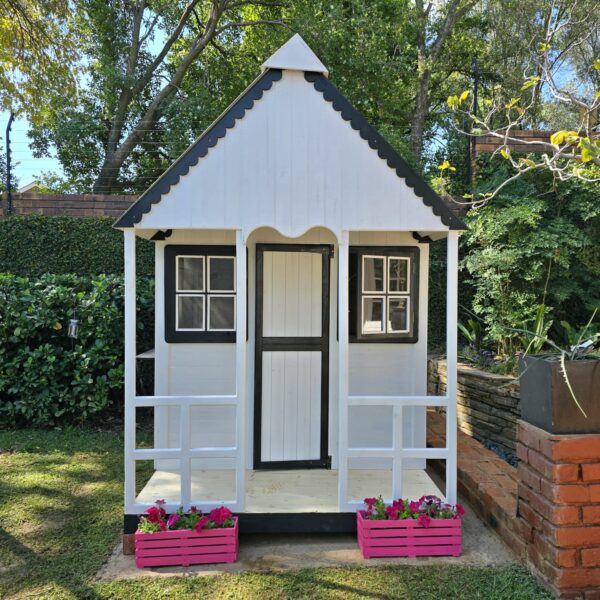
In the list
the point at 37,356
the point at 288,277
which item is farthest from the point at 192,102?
the point at 288,277

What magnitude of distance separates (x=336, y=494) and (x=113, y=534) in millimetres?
1610

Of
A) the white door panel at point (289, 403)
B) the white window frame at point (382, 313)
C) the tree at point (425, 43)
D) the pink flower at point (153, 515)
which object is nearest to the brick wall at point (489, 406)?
the white window frame at point (382, 313)

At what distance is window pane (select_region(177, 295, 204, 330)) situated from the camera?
13.4 ft

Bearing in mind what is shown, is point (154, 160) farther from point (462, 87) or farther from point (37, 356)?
point (462, 87)

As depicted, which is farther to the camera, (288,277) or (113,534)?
(288,277)

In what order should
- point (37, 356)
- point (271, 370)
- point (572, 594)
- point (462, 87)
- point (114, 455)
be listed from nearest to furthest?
1. point (572, 594)
2. point (271, 370)
3. point (114, 455)
4. point (37, 356)
5. point (462, 87)

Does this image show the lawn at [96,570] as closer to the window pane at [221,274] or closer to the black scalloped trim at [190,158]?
the window pane at [221,274]

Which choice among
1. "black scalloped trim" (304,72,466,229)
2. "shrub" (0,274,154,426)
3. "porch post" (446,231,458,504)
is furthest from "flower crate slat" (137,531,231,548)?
"shrub" (0,274,154,426)

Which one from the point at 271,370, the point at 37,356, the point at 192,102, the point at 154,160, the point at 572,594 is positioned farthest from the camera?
the point at 154,160

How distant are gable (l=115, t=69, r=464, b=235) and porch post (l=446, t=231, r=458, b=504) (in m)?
0.23

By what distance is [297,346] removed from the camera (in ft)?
13.3

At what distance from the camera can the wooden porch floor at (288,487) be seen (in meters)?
3.35

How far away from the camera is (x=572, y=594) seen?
8.29 ft

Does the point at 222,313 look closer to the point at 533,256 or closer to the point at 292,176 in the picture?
the point at 292,176
